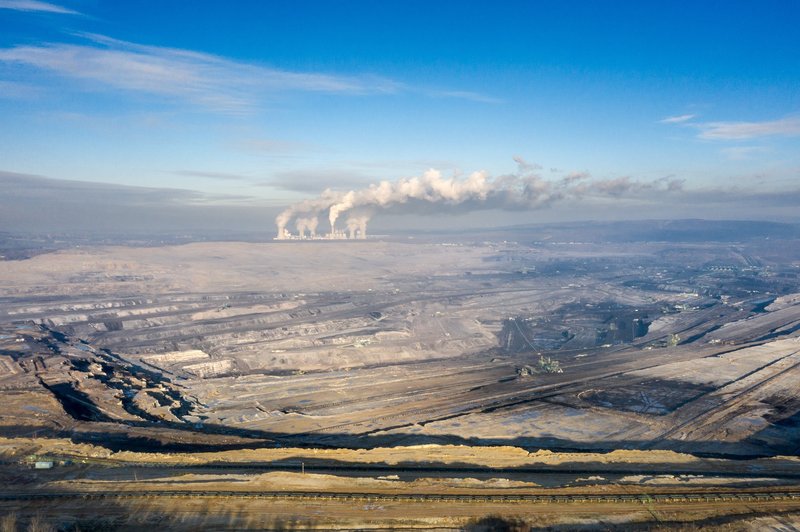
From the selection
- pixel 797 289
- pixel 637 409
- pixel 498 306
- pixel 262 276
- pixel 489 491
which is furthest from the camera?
pixel 262 276

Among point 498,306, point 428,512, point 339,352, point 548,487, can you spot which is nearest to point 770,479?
point 548,487

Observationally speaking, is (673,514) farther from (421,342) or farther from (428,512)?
(421,342)

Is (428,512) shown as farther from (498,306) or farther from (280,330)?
(498,306)

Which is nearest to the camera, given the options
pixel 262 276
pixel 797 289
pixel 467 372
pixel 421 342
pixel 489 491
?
pixel 489 491

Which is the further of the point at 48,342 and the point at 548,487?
the point at 48,342

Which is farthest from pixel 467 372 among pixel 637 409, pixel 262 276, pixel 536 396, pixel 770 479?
pixel 262 276

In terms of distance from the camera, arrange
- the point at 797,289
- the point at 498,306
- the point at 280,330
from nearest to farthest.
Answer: the point at 280,330 → the point at 498,306 → the point at 797,289

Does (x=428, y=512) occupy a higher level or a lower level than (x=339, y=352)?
higher
